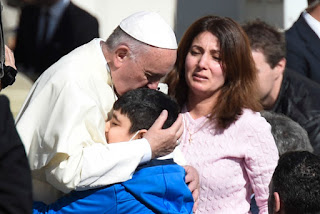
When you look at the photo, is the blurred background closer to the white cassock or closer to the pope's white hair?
the pope's white hair

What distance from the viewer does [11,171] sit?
2.19 metres

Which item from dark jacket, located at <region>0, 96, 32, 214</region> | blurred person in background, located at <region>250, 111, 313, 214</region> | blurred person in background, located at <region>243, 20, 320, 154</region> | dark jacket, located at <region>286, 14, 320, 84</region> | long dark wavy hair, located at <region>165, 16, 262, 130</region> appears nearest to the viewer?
dark jacket, located at <region>0, 96, 32, 214</region>

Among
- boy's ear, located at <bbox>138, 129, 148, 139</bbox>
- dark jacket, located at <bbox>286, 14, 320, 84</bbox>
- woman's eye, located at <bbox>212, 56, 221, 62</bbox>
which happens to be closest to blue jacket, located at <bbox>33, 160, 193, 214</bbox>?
boy's ear, located at <bbox>138, 129, 148, 139</bbox>

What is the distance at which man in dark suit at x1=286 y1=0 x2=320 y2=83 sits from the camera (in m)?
5.56

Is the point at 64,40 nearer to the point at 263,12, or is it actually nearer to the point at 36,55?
the point at 36,55

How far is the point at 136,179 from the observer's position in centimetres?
339

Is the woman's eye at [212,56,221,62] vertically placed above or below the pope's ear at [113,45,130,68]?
→ below

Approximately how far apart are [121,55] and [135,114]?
0.28 m

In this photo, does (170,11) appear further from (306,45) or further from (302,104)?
(302,104)

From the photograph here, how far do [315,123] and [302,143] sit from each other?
472 millimetres

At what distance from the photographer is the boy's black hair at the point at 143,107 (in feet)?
11.5

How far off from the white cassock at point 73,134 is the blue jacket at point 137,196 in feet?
0.24

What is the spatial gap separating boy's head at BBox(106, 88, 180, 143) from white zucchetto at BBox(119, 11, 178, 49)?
0.23 meters

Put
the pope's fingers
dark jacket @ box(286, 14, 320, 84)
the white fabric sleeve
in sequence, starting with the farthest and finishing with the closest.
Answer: dark jacket @ box(286, 14, 320, 84)
the pope's fingers
the white fabric sleeve
